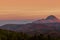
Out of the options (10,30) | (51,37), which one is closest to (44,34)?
(51,37)

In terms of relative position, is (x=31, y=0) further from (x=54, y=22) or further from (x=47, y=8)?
(x=54, y=22)

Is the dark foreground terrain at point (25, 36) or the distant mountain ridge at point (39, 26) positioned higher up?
the distant mountain ridge at point (39, 26)

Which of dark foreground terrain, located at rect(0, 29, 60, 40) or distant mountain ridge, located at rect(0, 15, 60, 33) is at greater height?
distant mountain ridge, located at rect(0, 15, 60, 33)

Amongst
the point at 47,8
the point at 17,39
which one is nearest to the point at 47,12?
the point at 47,8

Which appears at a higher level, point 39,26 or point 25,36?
point 39,26

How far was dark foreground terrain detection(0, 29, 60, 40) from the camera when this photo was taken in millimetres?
3387

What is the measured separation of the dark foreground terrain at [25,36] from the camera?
11.1 feet

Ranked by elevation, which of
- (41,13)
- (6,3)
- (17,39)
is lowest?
(17,39)

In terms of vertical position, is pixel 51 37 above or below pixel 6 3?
below

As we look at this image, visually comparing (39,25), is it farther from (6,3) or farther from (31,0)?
(6,3)

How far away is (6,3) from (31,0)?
0.53m

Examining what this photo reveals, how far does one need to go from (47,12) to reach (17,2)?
26.2 inches

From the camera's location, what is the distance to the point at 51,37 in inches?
133

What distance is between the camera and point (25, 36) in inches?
135
